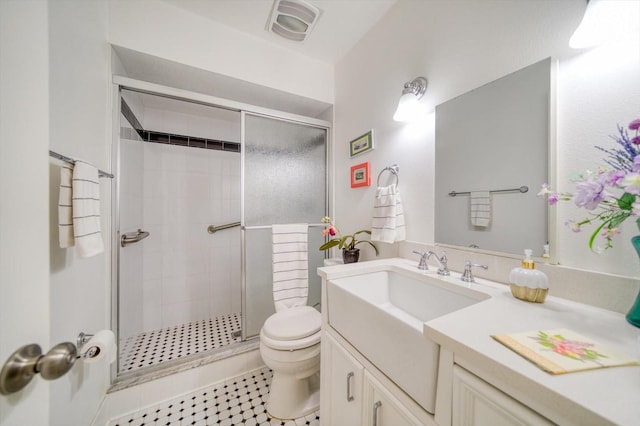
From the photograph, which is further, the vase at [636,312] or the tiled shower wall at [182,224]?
the tiled shower wall at [182,224]

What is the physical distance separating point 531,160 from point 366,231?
3.01 feet

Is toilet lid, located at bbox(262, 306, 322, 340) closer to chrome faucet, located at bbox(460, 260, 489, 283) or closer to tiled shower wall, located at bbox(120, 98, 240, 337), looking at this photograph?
chrome faucet, located at bbox(460, 260, 489, 283)

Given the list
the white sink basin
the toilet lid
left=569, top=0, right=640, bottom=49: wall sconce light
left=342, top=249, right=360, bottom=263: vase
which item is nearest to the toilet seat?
the toilet lid

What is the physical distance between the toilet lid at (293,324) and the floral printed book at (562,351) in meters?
0.95

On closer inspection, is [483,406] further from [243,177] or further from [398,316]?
[243,177]

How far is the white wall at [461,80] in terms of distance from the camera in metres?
0.64

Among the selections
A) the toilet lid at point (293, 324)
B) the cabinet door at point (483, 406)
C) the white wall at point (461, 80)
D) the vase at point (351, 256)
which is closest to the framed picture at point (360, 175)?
the white wall at point (461, 80)

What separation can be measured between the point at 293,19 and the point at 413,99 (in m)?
1.04

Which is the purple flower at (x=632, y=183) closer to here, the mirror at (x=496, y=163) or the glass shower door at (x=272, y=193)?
the mirror at (x=496, y=163)

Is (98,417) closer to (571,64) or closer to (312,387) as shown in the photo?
(312,387)

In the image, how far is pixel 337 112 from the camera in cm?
191

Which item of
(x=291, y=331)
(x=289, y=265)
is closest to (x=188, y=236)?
(x=289, y=265)

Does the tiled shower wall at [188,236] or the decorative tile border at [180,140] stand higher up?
the decorative tile border at [180,140]

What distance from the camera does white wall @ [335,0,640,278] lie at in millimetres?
639
